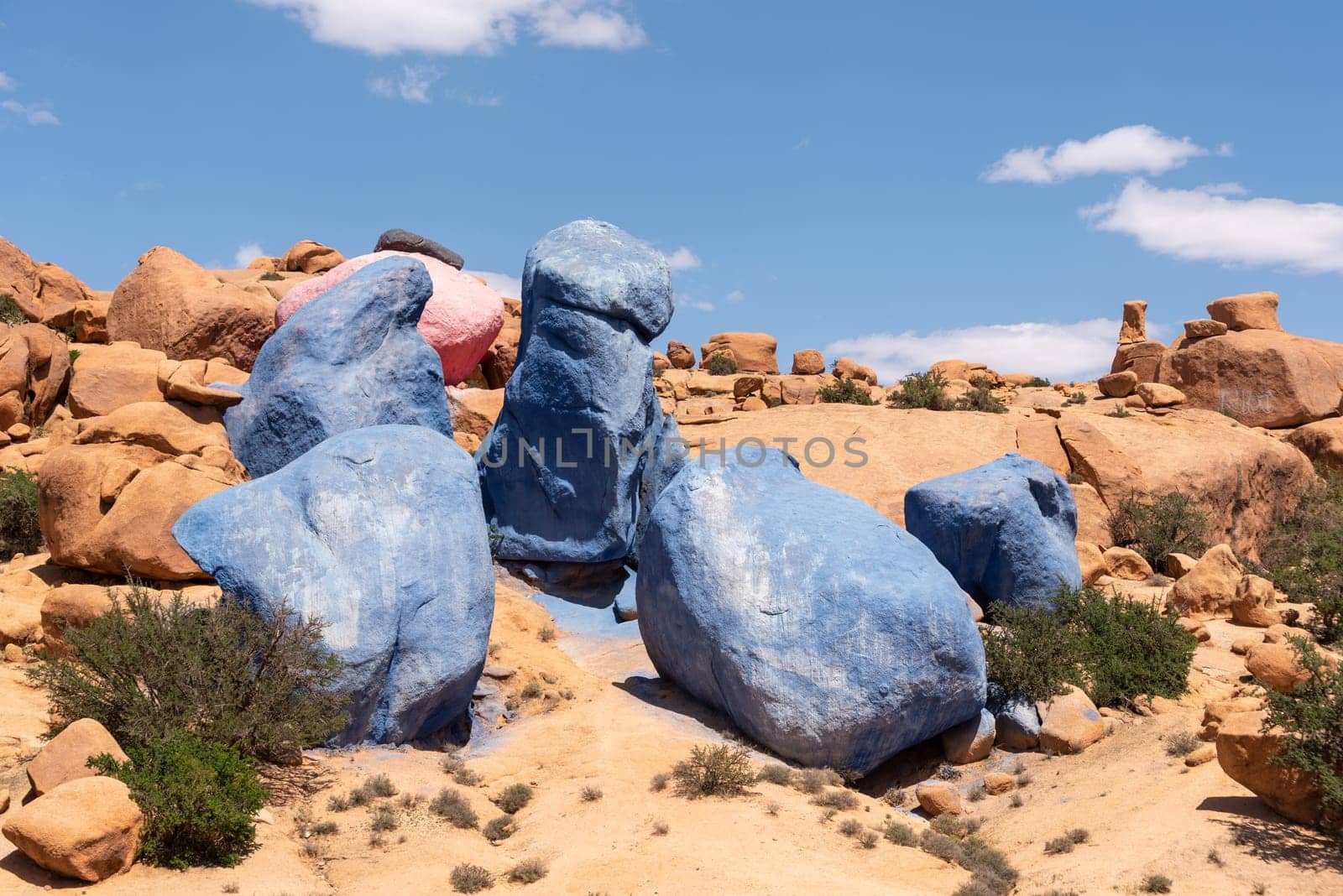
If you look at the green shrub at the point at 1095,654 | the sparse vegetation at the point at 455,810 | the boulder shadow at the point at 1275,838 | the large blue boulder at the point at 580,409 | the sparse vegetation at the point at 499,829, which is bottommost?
the sparse vegetation at the point at 499,829

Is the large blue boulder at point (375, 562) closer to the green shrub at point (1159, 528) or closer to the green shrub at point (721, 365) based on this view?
the green shrub at point (1159, 528)

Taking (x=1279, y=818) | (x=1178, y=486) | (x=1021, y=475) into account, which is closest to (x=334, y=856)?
(x=1279, y=818)

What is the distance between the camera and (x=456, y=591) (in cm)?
970

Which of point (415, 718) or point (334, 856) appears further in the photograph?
point (415, 718)

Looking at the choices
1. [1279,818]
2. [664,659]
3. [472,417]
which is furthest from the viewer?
[472,417]

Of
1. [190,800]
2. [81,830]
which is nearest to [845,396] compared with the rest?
[190,800]

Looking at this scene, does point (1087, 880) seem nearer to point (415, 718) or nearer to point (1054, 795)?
point (1054, 795)

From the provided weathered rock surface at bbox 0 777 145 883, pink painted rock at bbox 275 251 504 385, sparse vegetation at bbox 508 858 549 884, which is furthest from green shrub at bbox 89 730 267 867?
pink painted rock at bbox 275 251 504 385

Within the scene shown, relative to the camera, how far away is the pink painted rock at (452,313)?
18.0 m

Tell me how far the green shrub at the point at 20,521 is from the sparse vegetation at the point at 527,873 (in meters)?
8.56

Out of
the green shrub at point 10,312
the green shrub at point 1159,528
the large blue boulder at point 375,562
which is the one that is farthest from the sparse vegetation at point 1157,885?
the green shrub at point 10,312

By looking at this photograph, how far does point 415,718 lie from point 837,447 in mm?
11089

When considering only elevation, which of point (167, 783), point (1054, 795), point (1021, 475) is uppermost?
point (1021, 475)

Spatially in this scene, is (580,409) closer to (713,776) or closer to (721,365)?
(713,776)
